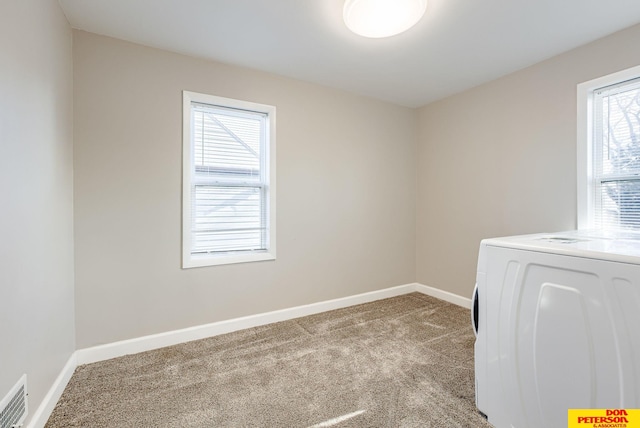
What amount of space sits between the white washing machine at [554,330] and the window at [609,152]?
50.2 inches

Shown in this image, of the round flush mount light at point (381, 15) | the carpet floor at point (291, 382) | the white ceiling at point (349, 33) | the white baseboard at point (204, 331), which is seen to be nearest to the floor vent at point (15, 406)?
the carpet floor at point (291, 382)

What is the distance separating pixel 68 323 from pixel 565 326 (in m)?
2.82

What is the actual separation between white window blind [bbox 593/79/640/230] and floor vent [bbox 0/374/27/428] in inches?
144

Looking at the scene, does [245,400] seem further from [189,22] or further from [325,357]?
[189,22]

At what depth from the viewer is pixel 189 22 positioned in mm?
2041

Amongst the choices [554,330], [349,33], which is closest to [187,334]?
[554,330]

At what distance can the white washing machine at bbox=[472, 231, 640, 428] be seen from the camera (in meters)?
1.07

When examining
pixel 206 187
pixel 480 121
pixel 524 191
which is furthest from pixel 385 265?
pixel 206 187

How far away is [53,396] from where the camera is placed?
1.66m

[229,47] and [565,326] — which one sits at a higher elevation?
[229,47]

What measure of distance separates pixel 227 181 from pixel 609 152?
3.09 metres

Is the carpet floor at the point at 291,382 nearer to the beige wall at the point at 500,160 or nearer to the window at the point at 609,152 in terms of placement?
the beige wall at the point at 500,160

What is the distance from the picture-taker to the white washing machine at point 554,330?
3.50ft

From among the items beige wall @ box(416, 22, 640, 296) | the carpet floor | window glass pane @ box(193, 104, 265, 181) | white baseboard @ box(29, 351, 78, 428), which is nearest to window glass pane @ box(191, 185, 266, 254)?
window glass pane @ box(193, 104, 265, 181)
